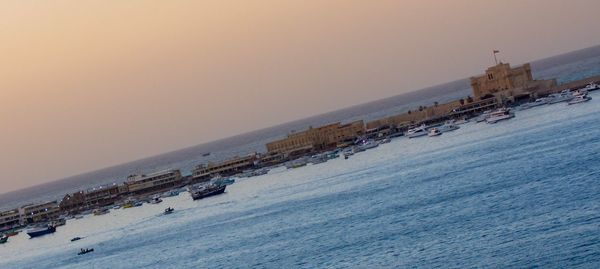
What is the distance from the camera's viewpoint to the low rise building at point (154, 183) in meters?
118

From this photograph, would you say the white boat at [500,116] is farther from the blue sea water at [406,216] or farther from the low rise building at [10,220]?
the low rise building at [10,220]

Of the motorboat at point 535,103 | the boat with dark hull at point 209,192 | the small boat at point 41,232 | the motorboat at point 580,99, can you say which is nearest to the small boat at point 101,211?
the small boat at point 41,232

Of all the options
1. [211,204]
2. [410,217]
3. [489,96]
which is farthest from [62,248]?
[489,96]

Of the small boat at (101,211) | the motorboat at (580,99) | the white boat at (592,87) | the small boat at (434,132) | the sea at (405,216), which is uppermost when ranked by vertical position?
the white boat at (592,87)

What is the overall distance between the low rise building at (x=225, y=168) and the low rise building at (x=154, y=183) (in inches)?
105

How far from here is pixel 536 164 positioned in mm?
51062

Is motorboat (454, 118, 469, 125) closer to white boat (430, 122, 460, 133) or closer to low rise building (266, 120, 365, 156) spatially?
white boat (430, 122, 460, 133)

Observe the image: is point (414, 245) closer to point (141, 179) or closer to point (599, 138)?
point (599, 138)

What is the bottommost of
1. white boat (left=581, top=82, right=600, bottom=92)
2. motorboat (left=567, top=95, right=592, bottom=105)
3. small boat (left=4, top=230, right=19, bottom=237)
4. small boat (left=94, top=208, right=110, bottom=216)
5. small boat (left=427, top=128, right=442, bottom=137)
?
small boat (left=94, top=208, right=110, bottom=216)

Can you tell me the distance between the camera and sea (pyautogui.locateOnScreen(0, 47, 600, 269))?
33.6 m

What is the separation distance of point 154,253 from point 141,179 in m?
65.8

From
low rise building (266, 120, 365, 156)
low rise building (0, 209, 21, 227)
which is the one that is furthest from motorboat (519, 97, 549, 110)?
low rise building (0, 209, 21, 227)

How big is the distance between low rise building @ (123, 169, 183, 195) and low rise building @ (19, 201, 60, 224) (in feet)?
31.7

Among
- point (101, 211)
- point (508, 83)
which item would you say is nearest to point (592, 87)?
point (508, 83)
